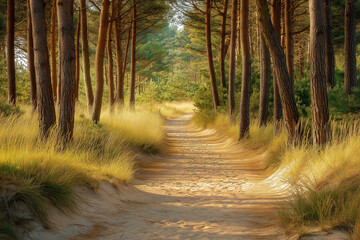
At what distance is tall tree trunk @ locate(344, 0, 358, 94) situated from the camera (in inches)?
527

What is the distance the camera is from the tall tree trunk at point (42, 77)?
7.98 metres

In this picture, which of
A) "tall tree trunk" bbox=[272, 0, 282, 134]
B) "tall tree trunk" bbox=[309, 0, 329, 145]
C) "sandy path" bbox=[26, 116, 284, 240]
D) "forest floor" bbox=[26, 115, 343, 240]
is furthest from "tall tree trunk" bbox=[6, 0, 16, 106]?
"tall tree trunk" bbox=[309, 0, 329, 145]

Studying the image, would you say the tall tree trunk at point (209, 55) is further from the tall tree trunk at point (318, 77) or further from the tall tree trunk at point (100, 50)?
the tall tree trunk at point (318, 77)

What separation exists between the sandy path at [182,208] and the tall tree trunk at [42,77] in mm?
2518

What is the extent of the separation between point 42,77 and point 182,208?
4.48 metres

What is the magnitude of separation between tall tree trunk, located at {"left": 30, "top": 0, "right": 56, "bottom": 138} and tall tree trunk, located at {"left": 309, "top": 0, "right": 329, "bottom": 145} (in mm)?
5839

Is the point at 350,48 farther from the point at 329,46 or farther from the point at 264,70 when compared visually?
the point at 264,70

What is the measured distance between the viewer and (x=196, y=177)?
9016mm

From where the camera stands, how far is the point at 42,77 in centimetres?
797

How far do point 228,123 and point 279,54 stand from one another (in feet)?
29.6

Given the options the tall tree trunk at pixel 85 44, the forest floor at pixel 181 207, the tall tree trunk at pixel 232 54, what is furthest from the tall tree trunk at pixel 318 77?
the tall tree trunk at pixel 85 44

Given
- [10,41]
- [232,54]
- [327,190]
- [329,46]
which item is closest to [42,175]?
[327,190]

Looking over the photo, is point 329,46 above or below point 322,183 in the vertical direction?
above

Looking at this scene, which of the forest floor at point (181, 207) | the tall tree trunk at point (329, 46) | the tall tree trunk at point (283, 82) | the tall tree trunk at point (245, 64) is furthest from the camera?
the tall tree trunk at point (329, 46)
